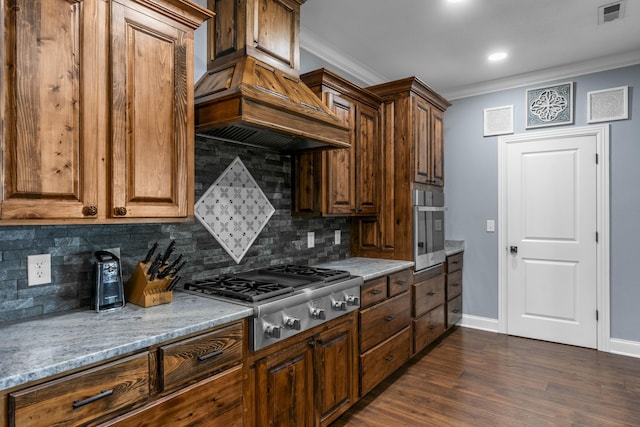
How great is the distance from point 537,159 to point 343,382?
310 centimetres

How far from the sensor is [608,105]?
3.61m

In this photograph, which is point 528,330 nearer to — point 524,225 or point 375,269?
point 524,225

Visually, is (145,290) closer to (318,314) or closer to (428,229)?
(318,314)

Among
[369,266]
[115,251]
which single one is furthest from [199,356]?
[369,266]

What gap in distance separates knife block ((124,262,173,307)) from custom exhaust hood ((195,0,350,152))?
78 centimetres

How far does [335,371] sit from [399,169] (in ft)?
6.01

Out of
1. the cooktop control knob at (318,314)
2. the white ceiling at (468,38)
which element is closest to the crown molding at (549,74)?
the white ceiling at (468,38)

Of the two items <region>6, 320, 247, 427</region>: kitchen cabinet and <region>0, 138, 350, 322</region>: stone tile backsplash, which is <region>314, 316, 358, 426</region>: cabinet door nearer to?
<region>6, 320, 247, 427</region>: kitchen cabinet

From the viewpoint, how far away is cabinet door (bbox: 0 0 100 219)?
1.26 m

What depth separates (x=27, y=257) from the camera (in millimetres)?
1568

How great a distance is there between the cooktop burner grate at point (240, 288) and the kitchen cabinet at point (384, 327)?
77cm

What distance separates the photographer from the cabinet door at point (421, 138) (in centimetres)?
338

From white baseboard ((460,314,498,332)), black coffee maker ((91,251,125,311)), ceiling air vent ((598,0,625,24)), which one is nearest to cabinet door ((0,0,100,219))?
black coffee maker ((91,251,125,311))

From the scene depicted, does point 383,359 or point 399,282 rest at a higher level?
point 399,282
